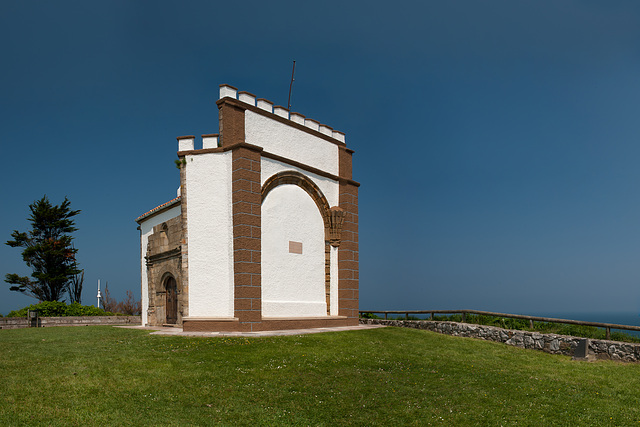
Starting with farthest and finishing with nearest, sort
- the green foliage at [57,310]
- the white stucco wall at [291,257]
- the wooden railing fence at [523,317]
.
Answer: the green foliage at [57,310], the white stucco wall at [291,257], the wooden railing fence at [523,317]

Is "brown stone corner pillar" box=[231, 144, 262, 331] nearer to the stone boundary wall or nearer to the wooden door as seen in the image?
the wooden door

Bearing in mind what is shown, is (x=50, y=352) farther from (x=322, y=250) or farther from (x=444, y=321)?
(x=444, y=321)

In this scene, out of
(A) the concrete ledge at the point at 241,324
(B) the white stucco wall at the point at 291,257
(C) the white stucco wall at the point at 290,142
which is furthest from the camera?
(C) the white stucco wall at the point at 290,142

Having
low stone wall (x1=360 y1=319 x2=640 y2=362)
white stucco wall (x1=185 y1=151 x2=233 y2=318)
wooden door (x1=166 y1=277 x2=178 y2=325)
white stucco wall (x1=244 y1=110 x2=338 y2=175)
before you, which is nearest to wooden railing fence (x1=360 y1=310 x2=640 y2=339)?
low stone wall (x1=360 y1=319 x2=640 y2=362)

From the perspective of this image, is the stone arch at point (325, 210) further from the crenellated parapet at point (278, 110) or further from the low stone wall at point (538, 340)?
the low stone wall at point (538, 340)

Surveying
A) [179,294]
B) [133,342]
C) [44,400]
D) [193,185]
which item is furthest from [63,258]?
[44,400]

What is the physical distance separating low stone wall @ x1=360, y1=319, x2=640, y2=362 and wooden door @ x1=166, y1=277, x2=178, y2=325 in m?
10.5

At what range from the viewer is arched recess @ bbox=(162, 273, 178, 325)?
63.2 ft

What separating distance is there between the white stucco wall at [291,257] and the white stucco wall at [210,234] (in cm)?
152

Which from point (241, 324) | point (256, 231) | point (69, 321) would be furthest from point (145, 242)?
point (241, 324)

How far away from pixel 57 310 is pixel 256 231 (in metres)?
15.9

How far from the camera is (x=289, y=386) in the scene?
8617 millimetres

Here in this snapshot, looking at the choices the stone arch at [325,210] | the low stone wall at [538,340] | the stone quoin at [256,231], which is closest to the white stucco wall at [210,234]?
the stone quoin at [256,231]

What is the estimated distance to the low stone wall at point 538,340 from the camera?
13367 millimetres
